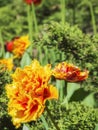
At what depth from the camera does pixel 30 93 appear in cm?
139

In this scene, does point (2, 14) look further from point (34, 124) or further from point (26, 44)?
point (34, 124)

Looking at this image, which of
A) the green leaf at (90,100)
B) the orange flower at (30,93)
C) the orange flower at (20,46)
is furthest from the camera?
the orange flower at (20,46)

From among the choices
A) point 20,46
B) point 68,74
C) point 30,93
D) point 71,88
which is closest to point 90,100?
point 71,88

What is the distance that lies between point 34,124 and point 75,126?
192 mm

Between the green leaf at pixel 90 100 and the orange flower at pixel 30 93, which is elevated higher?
the orange flower at pixel 30 93

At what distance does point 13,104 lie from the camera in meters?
1.42

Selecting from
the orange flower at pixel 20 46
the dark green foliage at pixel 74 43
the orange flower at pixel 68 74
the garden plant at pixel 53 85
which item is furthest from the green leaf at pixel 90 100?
the orange flower at pixel 20 46

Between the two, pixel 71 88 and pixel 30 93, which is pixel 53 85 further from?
pixel 30 93

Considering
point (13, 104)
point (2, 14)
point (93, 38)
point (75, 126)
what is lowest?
point (75, 126)

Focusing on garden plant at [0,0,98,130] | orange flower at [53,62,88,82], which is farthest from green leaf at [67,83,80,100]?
orange flower at [53,62,88,82]

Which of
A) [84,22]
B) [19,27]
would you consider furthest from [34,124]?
[84,22]

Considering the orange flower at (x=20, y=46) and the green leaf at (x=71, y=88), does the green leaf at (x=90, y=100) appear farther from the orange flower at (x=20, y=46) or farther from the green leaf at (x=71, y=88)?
the orange flower at (x=20, y=46)

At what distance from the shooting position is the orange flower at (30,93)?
1385 millimetres

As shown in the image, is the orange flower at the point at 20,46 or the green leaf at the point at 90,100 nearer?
the green leaf at the point at 90,100
